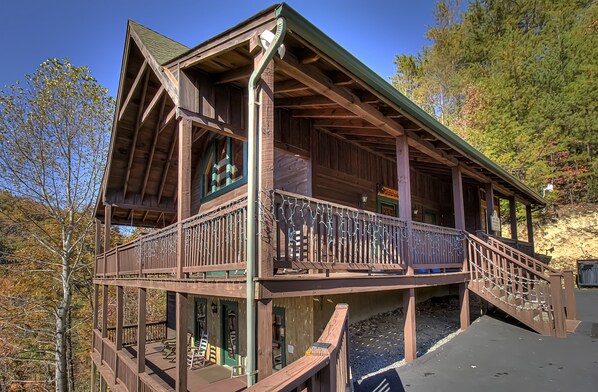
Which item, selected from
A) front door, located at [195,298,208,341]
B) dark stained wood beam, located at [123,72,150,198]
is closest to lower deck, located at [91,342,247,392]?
front door, located at [195,298,208,341]

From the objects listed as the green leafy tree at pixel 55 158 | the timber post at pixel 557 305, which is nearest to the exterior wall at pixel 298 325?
the timber post at pixel 557 305

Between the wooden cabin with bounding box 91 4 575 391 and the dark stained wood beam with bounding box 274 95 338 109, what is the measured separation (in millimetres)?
29

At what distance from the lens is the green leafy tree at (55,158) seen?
16.3 meters

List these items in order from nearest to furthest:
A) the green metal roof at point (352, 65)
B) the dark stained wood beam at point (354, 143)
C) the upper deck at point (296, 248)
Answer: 1. the green metal roof at point (352, 65)
2. the upper deck at point (296, 248)
3. the dark stained wood beam at point (354, 143)

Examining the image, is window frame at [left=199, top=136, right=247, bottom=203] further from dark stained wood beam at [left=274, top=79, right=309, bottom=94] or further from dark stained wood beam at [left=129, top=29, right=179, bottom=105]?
dark stained wood beam at [left=129, top=29, right=179, bottom=105]

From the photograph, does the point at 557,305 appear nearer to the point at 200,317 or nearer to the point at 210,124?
the point at 210,124

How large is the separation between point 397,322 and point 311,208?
212 inches

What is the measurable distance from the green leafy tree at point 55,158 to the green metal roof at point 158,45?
11929 millimetres

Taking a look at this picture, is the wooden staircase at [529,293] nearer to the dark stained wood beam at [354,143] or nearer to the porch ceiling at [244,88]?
the porch ceiling at [244,88]

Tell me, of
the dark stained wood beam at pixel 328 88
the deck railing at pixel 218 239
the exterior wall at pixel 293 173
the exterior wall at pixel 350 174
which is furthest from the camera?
the exterior wall at pixel 350 174

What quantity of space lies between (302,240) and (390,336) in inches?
179

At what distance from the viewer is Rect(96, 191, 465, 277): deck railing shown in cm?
410

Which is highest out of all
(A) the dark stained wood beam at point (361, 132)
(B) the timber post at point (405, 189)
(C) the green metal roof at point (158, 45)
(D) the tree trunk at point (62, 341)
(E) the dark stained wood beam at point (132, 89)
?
(C) the green metal roof at point (158, 45)

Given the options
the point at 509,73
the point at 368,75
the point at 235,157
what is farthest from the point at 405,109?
the point at 509,73
